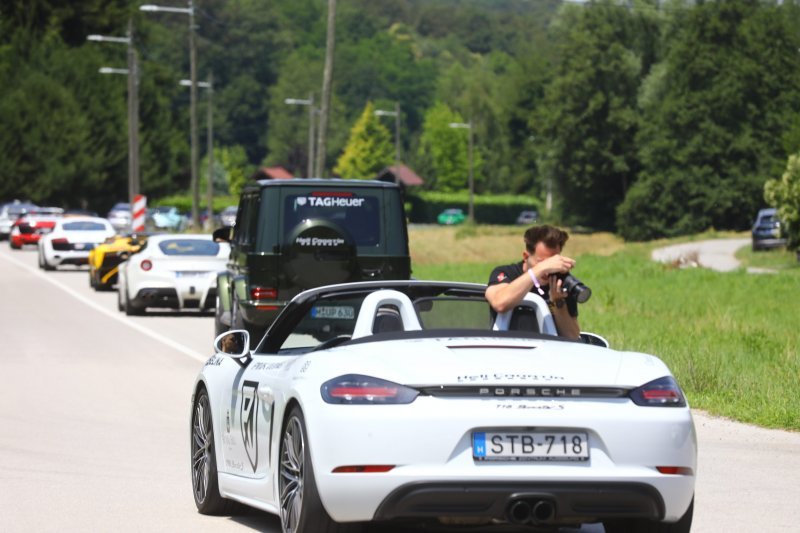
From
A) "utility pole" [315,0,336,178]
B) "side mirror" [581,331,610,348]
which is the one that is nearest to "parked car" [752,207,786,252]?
"utility pole" [315,0,336,178]

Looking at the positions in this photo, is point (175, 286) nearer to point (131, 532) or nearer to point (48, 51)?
point (131, 532)

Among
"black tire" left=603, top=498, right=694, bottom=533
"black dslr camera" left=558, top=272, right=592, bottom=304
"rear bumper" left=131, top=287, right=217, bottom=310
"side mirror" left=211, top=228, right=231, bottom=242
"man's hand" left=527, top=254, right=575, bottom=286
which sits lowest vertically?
"rear bumper" left=131, top=287, right=217, bottom=310

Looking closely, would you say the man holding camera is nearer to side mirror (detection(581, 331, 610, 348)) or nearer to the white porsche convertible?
side mirror (detection(581, 331, 610, 348))

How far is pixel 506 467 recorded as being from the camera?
279 inches

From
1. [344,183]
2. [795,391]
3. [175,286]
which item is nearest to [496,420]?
[795,391]

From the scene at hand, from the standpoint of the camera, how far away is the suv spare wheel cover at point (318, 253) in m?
20.5

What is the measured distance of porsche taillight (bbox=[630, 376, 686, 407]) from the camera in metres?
7.35

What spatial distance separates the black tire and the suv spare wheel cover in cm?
1254

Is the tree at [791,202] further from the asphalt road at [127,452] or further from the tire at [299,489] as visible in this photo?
the tire at [299,489]

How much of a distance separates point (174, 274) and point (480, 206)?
119 m

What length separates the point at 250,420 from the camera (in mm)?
8438

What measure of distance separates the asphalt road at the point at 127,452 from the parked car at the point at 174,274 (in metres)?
5.48

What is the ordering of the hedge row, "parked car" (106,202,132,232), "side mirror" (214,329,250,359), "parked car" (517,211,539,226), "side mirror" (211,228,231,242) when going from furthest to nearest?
the hedge row → "parked car" (517,211,539,226) → "parked car" (106,202,132,232) → "side mirror" (211,228,231,242) → "side mirror" (214,329,250,359)

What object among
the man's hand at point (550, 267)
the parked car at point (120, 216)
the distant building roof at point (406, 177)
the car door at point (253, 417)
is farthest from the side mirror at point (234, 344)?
the distant building roof at point (406, 177)
